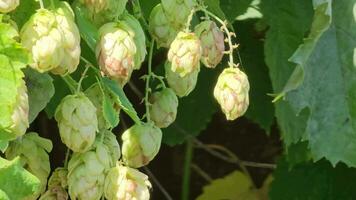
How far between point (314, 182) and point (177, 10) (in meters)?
1.08

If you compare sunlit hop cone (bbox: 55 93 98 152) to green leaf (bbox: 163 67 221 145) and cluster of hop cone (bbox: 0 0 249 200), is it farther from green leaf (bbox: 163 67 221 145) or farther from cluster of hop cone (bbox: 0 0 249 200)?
green leaf (bbox: 163 67 221 145)

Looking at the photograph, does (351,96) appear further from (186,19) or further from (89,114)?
(89,114)

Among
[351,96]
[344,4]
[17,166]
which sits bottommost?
[351,96]

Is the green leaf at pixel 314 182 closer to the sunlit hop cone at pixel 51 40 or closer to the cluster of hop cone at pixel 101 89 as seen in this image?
the cluster of hop cone at pixel 101 89

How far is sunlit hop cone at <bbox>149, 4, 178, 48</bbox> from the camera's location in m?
1.37

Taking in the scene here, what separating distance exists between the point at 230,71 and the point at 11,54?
A: 301mm

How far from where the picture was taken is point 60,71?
1.24 m

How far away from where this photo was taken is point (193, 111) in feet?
8.03

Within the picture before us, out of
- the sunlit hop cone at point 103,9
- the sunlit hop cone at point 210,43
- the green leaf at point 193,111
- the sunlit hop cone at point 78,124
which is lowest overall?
the green leaf at point 193,111

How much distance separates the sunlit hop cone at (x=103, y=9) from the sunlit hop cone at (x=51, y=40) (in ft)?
0.18

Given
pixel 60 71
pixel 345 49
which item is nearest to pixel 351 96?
pixel 345 49

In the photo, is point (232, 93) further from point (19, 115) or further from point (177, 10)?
point (19, 115)

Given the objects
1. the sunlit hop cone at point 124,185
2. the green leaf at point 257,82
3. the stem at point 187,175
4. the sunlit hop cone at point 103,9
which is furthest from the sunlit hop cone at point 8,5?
the stem at point 187,175

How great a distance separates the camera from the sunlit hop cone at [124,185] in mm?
1289
